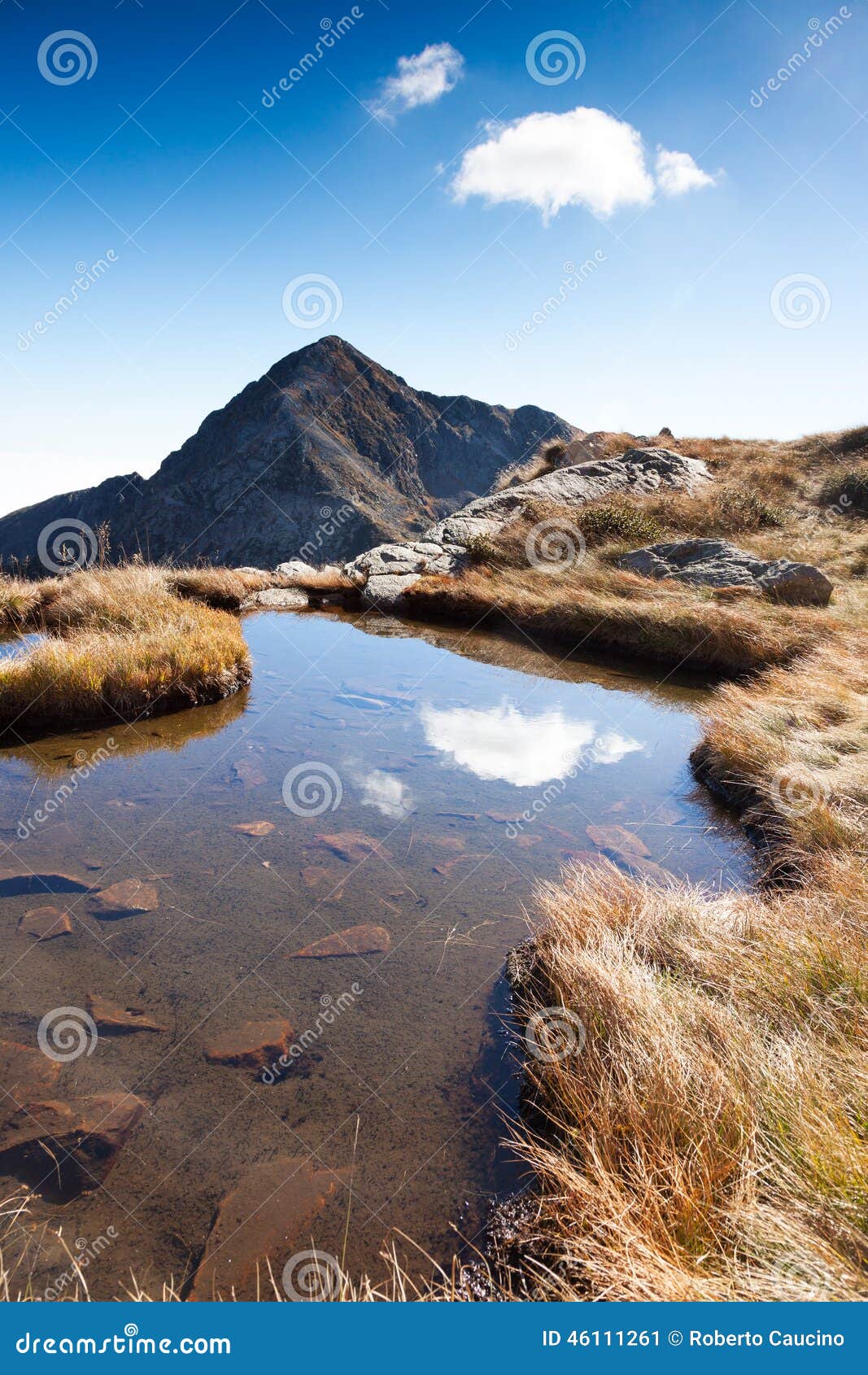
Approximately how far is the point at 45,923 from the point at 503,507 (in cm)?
1910

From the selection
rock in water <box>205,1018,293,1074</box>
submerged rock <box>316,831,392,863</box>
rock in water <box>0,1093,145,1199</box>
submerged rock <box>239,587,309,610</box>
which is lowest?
rock in water <box>0,1093,145,1199</box>

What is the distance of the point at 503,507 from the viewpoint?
2123cm

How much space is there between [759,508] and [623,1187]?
832 inches

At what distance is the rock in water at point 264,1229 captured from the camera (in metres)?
2.40

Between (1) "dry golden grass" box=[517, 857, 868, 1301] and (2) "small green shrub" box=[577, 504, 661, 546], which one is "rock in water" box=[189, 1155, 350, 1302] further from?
(2) "small green shrub" box=[577, 504, 661, 546]

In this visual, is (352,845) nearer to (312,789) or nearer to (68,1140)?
(312,789)

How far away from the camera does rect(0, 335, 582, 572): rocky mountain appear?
105m

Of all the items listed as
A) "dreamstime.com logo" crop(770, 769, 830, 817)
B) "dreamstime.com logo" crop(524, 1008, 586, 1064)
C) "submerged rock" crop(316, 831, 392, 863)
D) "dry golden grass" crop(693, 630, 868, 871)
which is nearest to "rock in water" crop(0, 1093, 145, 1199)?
"dreamstime.com logo" crop(524, 1008, 586, 1064)

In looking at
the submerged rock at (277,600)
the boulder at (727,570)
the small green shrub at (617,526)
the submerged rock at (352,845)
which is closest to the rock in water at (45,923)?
the submerged rock at (352,845)

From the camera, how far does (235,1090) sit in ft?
10.8

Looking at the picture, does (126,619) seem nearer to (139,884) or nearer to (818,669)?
(139,884)

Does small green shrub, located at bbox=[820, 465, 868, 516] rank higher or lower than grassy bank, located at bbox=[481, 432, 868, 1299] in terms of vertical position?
higher

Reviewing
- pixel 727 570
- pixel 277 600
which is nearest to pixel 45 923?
pixel 277 600

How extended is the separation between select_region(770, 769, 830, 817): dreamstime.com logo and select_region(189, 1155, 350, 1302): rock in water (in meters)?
4.88
